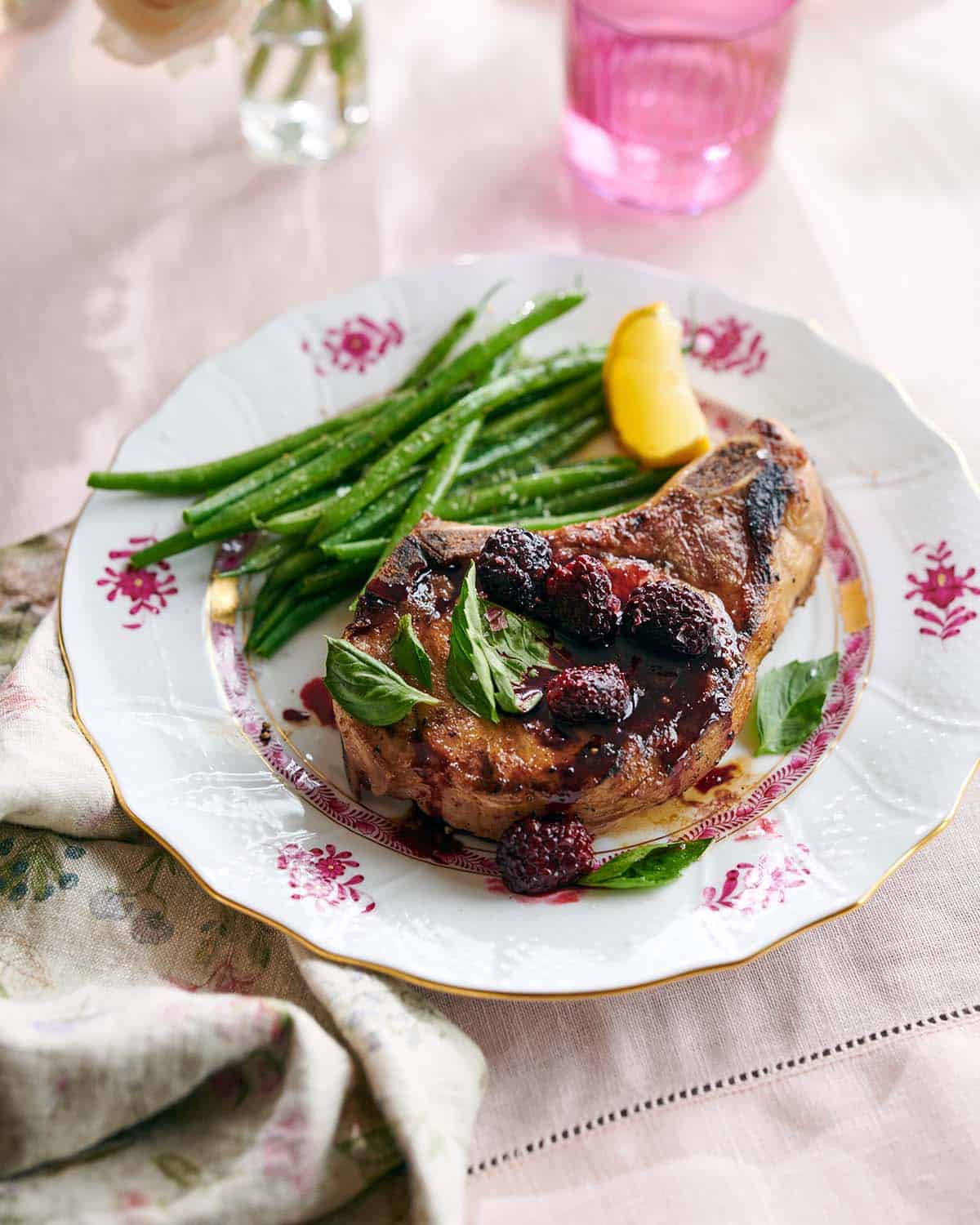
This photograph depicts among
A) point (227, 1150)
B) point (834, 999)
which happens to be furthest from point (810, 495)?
point (227, 1150)

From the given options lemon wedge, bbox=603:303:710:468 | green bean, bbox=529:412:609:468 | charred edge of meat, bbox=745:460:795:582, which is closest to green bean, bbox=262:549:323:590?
green bean, bbox=529:412:609:468

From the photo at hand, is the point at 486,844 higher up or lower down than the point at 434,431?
lower down

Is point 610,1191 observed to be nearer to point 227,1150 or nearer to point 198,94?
point 227,1150

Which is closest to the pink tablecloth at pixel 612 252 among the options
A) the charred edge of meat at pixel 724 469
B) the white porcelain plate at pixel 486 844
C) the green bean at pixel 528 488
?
the white porcelain plate at pixel 486 844

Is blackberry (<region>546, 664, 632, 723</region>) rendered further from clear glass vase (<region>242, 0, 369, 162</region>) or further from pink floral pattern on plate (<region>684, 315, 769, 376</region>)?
clear glass vase (<region>242, 0, 369, 162</region>)

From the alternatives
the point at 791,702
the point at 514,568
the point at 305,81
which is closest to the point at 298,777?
the point at 514,568

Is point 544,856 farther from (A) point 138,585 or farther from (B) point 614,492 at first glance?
(A) point 138,585
